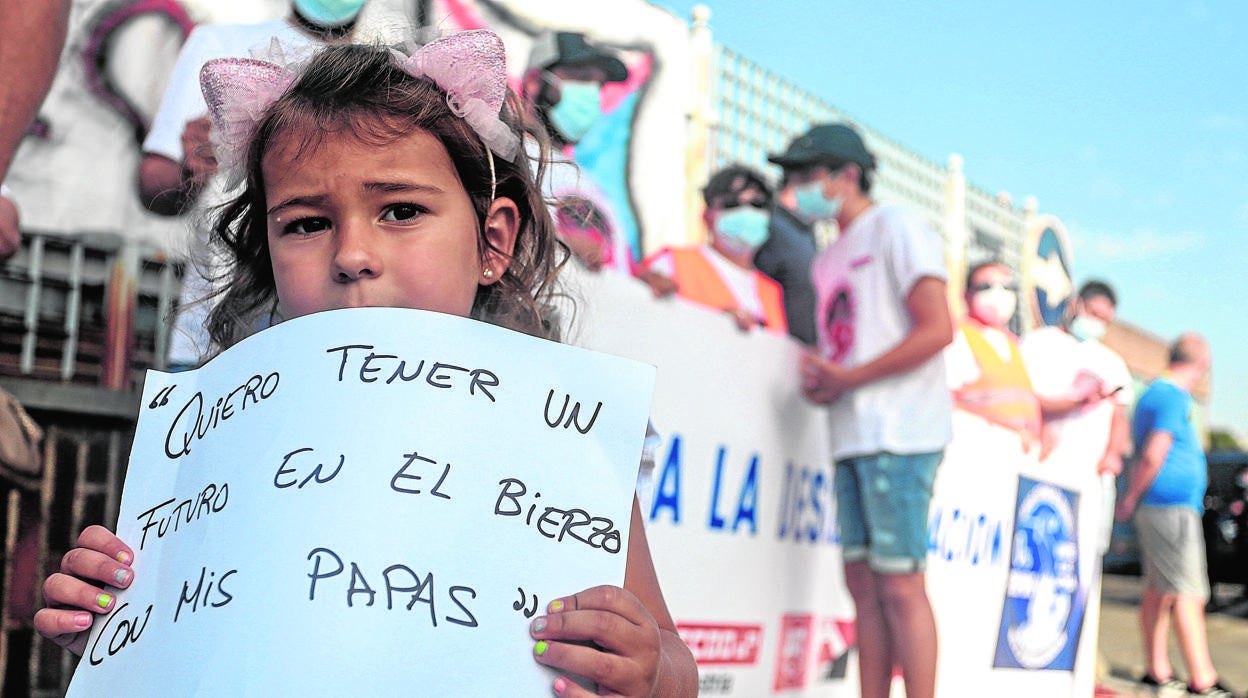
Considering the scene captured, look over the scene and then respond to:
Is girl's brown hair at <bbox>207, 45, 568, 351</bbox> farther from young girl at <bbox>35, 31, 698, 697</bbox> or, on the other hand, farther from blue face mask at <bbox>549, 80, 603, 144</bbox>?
blue face mask at <bbox>549, 80, 603, 144</bbox>

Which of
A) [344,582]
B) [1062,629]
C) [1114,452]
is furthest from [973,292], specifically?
[344,582]

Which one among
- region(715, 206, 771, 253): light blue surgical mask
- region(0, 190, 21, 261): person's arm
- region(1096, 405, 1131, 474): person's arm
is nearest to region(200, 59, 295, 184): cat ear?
region(0, 190, 21, 261): person's arm

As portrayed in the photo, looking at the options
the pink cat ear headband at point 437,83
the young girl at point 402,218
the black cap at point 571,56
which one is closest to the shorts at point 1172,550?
the black cap at point 571,56

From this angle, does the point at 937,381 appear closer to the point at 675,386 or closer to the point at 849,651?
the point at 675,386

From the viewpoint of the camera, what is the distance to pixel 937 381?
2934 mm

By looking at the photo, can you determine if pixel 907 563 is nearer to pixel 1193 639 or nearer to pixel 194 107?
pixel 194 107

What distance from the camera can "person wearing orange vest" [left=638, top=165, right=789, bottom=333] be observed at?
11.1ft

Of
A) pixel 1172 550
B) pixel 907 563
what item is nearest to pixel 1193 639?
pixel 1172 550

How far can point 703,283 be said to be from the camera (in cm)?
338

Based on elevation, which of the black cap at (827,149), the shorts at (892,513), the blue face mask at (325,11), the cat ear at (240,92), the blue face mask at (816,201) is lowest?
the shorts at (892,513)

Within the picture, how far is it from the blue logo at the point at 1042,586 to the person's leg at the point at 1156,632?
3.25 feet

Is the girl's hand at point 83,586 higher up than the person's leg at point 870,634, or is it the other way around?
the girl's hand at point 83,586

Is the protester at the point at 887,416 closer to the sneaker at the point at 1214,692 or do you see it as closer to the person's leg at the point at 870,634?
the person's leg at the point at 870,634

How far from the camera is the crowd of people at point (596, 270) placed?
42.4 inches
